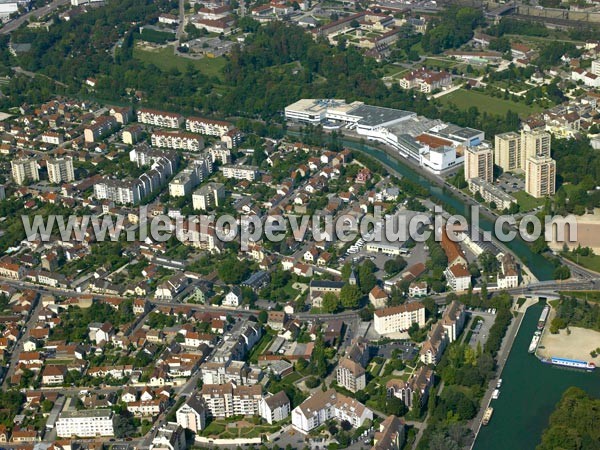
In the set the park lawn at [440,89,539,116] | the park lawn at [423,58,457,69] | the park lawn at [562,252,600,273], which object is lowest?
the park lawn at [423,58,457,69]

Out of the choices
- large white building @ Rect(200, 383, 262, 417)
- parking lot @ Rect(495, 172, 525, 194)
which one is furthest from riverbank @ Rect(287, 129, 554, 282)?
large white building @ Rect(200, 383, 262, 417)

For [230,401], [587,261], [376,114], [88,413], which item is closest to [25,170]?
[376,114]

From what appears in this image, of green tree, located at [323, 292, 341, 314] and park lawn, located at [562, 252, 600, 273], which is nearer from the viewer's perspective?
green tree, located at [323, 292, 341, 314]

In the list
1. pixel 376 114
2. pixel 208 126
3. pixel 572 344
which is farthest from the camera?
pixel 376 114

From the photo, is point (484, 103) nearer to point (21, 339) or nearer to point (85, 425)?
point (21, 339)

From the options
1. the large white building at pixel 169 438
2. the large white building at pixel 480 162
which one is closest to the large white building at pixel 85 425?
the large white building at pixel 169 438

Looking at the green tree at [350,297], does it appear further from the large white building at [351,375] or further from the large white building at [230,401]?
the large white building at [230,401]

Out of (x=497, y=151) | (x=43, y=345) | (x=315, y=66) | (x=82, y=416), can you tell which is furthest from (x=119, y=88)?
(x=82, y=416)

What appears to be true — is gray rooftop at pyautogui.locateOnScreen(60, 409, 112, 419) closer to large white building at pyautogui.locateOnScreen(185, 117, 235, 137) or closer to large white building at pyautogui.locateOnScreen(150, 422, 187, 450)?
large white building at pyautogui.locateOnScreen(150, 422, 187, 450)
